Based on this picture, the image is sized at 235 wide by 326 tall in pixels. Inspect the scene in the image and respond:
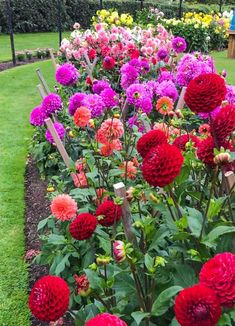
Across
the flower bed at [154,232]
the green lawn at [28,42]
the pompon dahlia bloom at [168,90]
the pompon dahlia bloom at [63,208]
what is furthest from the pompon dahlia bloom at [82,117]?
the green lawn at [28,42]

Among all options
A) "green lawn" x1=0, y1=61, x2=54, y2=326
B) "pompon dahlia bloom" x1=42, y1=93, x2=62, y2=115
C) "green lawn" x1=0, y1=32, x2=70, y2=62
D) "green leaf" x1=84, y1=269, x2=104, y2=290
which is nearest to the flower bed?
"green leaf" x1=84, y1=269, x2=104, y2=290

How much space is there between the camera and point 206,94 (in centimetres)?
128

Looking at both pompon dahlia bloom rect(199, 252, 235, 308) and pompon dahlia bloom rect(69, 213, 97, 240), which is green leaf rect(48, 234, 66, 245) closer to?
pompon dahlia bloom rect(69, 213, 97, 240)

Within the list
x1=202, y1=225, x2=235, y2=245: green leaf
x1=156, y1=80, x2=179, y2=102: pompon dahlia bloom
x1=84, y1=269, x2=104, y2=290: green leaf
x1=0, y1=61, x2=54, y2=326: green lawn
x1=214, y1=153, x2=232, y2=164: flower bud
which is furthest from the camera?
x1=156, y1=80, x2=179, y2=102: pompon dahlia bloom

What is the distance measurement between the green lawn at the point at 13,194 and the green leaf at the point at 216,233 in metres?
1.45

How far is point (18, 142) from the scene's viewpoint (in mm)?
5402

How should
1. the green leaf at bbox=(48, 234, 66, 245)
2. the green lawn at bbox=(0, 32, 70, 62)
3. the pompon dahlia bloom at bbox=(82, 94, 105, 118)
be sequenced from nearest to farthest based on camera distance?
the green leaf at bbox=(48, 234, 66, 245), the pompon dahlia bloom at bbox=(82, 94, 105, 118), the green lawn at bbox=(0, 32, 70, 62)

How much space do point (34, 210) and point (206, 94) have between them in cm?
267

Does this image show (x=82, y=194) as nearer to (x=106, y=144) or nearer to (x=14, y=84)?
(x=106, y=144)

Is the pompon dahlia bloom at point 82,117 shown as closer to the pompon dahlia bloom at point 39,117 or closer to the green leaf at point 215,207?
the green leaf at point 215,207

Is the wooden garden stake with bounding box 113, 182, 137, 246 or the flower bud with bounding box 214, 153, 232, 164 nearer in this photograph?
the flower bud with bounding box 214, 153, 232, 164

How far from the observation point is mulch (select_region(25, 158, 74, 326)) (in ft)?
9.47

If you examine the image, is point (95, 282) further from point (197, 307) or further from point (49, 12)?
point (49, 12)

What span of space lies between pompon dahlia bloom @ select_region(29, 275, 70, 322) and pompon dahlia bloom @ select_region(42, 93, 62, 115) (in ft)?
7.41
